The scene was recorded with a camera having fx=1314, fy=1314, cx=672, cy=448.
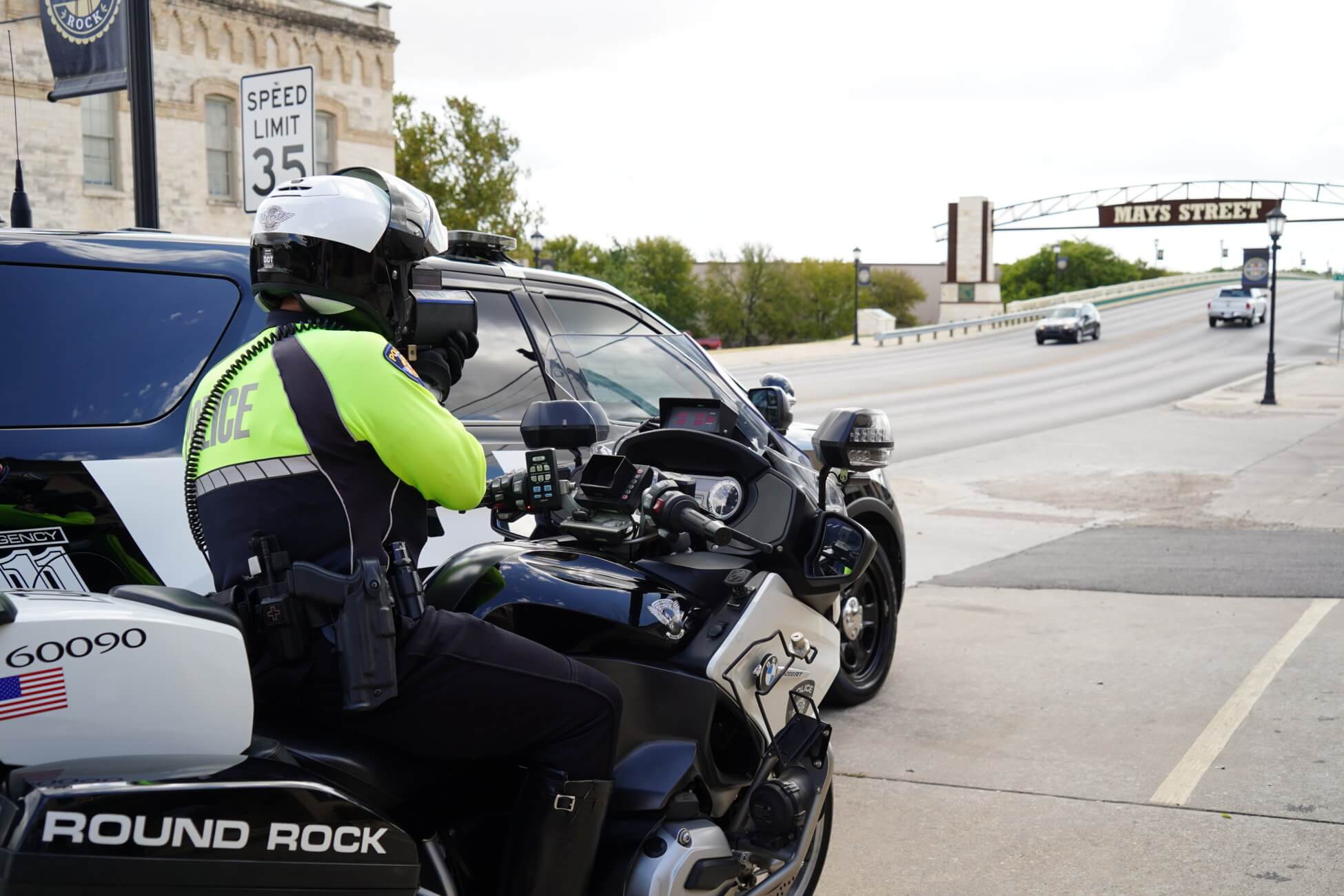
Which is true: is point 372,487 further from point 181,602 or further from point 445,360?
point 445,360

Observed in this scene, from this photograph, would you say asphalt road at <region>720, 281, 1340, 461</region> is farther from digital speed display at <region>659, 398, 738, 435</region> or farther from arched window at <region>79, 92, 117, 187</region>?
arched window at <region>79, 92, 117, 187</region>

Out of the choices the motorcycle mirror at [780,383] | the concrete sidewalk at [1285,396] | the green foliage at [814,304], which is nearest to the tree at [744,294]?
the green foliage at [814,304]

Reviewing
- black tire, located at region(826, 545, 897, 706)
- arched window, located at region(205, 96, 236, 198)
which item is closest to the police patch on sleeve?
black tire, located at region(826, 545, 897, 706)

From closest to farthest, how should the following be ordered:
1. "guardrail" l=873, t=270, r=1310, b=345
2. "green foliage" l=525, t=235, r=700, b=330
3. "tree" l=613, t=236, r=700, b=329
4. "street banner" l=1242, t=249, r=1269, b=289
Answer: "street banner" l=1242, t=249, r=1269, b=289
"guardrail" l=873, t=270, r=1310, b=345
"green foliage" l=525, t=235, r=700, b=330
"tree" l=613, t=236, r=700, b=329

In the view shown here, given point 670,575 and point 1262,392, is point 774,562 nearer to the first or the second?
point 670,575

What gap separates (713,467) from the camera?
404 centimetres

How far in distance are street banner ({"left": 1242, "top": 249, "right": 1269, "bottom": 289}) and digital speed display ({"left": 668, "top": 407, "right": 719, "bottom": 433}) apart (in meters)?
47.7

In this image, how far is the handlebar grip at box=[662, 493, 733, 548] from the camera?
304cm

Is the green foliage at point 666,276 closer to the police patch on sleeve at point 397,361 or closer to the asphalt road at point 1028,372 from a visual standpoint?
the asphalt road at point 1028,372

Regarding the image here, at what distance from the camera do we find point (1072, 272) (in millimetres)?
137750

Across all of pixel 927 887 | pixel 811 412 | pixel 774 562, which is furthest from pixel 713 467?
pixel 811 412

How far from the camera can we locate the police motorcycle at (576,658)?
211cm

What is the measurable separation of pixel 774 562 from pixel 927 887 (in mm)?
1340

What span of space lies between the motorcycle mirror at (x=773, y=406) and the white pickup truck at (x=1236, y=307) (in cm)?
5837
